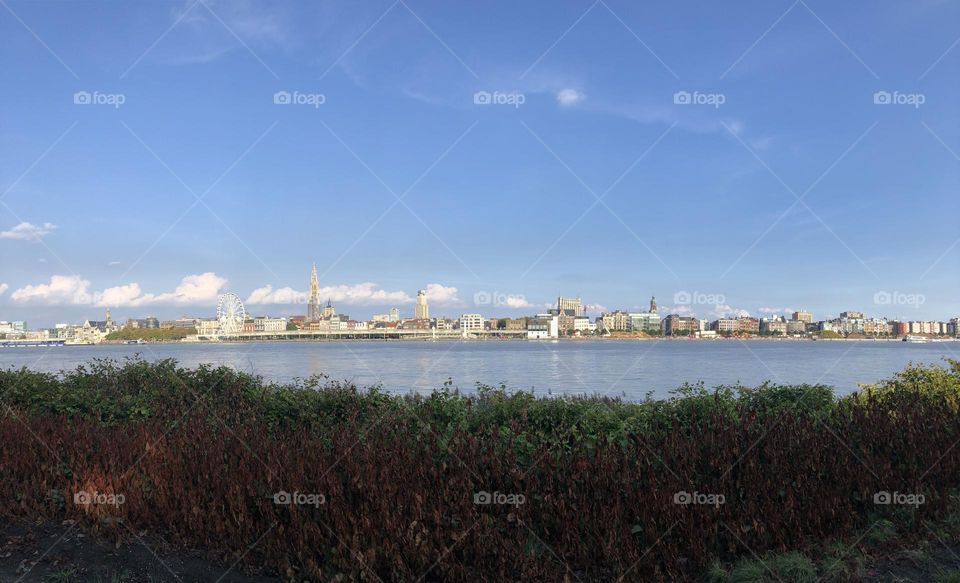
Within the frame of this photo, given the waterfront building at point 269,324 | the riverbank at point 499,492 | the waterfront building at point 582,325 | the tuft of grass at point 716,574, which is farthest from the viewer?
the waterfront building at point 582,325

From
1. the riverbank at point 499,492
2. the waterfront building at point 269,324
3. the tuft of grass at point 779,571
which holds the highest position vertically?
the waterfront building at point 269,324

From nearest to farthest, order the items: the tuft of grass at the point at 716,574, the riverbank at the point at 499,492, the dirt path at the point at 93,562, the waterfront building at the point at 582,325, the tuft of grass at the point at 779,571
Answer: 1. the tuft of grass at the point at 779,571
2. the tuft of grass at the point at 716,574
3. the riverbank at the point at 499,492
4. the dirt path at the point at 93,562
5. the waterfront building at the point at 582,325

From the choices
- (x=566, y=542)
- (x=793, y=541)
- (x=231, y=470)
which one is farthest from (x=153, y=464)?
(x=793, y=541)

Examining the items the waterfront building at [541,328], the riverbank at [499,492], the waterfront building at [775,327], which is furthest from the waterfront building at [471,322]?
the riverbank at [499,492]

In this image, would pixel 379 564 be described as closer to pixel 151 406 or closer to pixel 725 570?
pixel 725 570

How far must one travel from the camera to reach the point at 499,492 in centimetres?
513

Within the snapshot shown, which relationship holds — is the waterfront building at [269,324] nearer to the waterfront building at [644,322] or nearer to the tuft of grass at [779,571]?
the waterfront building at [644,322]

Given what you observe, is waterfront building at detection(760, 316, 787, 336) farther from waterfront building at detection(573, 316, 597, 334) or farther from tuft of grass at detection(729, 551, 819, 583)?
tuft of grass at detection(729, 551, 819, 583)

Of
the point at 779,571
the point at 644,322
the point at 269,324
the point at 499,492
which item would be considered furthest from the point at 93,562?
the point at 644,322

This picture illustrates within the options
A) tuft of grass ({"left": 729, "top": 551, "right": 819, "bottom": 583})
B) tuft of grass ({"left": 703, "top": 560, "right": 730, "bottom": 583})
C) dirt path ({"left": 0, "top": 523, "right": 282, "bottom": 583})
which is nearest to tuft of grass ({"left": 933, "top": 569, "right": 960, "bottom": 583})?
tuft of grass ({"left": 729, "top": 551, "right": 819, "bottom": 583})

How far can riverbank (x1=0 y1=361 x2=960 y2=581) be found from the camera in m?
4.57

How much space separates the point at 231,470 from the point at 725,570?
3.95m

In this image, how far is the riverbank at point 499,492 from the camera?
4.57 metres

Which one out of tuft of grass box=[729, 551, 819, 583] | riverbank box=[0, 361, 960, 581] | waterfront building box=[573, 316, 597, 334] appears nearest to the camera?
tuft of grass box=[729, 551, 819, 583]
